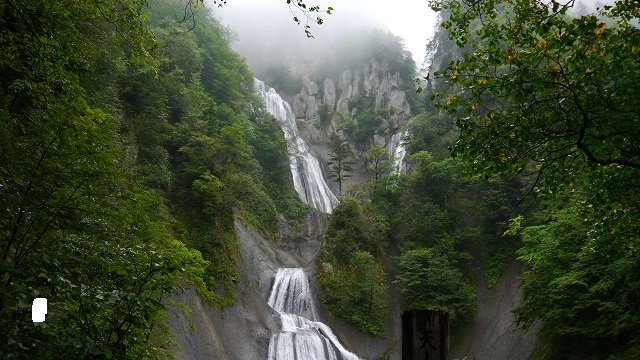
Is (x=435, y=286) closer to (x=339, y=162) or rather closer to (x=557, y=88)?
(x=339, y=162)

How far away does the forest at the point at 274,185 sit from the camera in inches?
163

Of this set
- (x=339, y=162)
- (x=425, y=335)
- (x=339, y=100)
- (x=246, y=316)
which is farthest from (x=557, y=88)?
(x=339, y=100)

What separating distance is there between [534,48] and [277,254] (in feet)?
77.7

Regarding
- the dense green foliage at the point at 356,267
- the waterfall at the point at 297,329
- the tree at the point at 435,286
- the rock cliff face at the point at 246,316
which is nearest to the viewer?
the rock cliff face at the point at 246,316

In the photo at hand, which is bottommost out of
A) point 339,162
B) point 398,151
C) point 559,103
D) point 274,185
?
point 559,103

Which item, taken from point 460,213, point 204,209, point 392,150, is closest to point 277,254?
point 204,209

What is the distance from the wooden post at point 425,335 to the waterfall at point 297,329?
51.3 ft

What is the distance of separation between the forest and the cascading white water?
11.2 ft

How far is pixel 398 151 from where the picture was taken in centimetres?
4156

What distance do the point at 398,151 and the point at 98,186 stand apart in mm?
37884

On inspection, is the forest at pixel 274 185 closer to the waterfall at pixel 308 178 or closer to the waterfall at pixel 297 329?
the waterfall at pixel 297 329

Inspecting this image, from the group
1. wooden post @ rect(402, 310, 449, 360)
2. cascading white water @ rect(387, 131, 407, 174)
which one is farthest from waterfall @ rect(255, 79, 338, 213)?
wooden post @ rect(402, 310, 449, 360)

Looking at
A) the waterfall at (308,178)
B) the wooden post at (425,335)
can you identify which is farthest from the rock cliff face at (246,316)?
the waterfall at (308,178)

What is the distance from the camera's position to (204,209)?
17.4 meters
